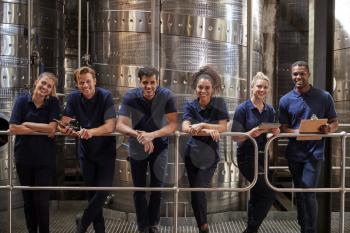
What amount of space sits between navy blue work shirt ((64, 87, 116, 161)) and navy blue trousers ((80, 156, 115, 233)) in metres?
0.07

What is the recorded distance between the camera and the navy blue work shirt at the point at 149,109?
463 centimetres

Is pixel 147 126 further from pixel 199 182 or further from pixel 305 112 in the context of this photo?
pixel 305 112

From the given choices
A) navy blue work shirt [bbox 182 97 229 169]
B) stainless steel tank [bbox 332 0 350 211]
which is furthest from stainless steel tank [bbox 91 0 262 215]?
navy blue work shirt [bbox 182 97 229 169]

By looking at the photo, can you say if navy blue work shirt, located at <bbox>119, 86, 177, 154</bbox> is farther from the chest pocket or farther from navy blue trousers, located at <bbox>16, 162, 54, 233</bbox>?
navy blue trousers, located at <bbox>16, 162, 54, 233</bbox>

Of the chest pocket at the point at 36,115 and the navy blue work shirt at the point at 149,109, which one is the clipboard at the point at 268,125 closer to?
the navy blue work shirt at the point at 149,109

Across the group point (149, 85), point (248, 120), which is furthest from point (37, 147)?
point (248, 120)

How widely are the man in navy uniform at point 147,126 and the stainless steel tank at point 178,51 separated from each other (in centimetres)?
160

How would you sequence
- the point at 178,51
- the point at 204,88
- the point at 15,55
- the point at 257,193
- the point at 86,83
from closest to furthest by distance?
the point at 86,83
the point at 204,88
the point at 257,193
the point at 178,51
the point at 15,55

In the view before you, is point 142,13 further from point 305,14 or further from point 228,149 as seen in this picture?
point 305,14

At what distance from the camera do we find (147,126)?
15.3 feet

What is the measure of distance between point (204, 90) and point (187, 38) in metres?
1.92

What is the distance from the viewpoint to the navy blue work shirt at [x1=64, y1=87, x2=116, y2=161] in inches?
180

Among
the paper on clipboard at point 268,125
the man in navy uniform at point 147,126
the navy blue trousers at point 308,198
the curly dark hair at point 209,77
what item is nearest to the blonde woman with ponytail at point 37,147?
the man in navy uniform at point 147,126

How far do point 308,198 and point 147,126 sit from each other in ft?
5.38
